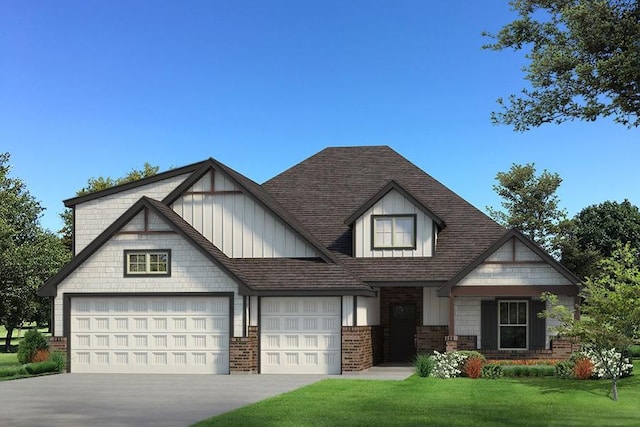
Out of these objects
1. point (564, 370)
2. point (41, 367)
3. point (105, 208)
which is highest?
point (105, 208)

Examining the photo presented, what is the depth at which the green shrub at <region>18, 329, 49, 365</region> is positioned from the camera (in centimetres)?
3006

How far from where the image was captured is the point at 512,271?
28.8m

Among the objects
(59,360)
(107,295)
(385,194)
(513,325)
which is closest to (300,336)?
(385,194)

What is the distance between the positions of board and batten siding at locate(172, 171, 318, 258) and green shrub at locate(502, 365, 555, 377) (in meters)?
7.76

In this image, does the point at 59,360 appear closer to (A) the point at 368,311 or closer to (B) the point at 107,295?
(B) the point at 107,295

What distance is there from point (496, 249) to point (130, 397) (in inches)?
542

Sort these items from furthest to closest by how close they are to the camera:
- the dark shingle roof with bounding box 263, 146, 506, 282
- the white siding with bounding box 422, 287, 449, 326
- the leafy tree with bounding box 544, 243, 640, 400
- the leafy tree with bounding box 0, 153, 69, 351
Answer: the leafy tree with bounding box 0, 153, 69, 351
the white siding with bounding box 422, 287, 449, 326
the dark shingle roof with bounding box 263, 146, 506, 282
the leafy tree with bounding box 544, 243, 640, 400

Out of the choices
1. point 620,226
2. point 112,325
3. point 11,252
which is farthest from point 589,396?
point 620,226

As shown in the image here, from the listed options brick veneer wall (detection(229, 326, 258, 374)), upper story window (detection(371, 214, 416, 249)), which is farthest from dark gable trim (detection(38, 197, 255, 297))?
upper story window (detection(371, 214, 416, 249))

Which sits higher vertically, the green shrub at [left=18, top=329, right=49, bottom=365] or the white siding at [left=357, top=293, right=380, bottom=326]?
the white siding at [left=357, top=293, right=380, bottom=326]

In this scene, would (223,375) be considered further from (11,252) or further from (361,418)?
(11,252)

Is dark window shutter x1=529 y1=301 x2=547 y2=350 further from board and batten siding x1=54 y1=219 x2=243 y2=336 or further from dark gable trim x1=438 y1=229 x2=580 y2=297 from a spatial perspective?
board and batten siding x1=54 y1=219 x2=243 y2=336

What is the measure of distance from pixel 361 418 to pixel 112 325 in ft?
48.7

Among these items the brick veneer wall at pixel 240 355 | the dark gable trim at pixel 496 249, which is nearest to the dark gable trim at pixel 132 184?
the brick veneer wall at pixel 240 355
